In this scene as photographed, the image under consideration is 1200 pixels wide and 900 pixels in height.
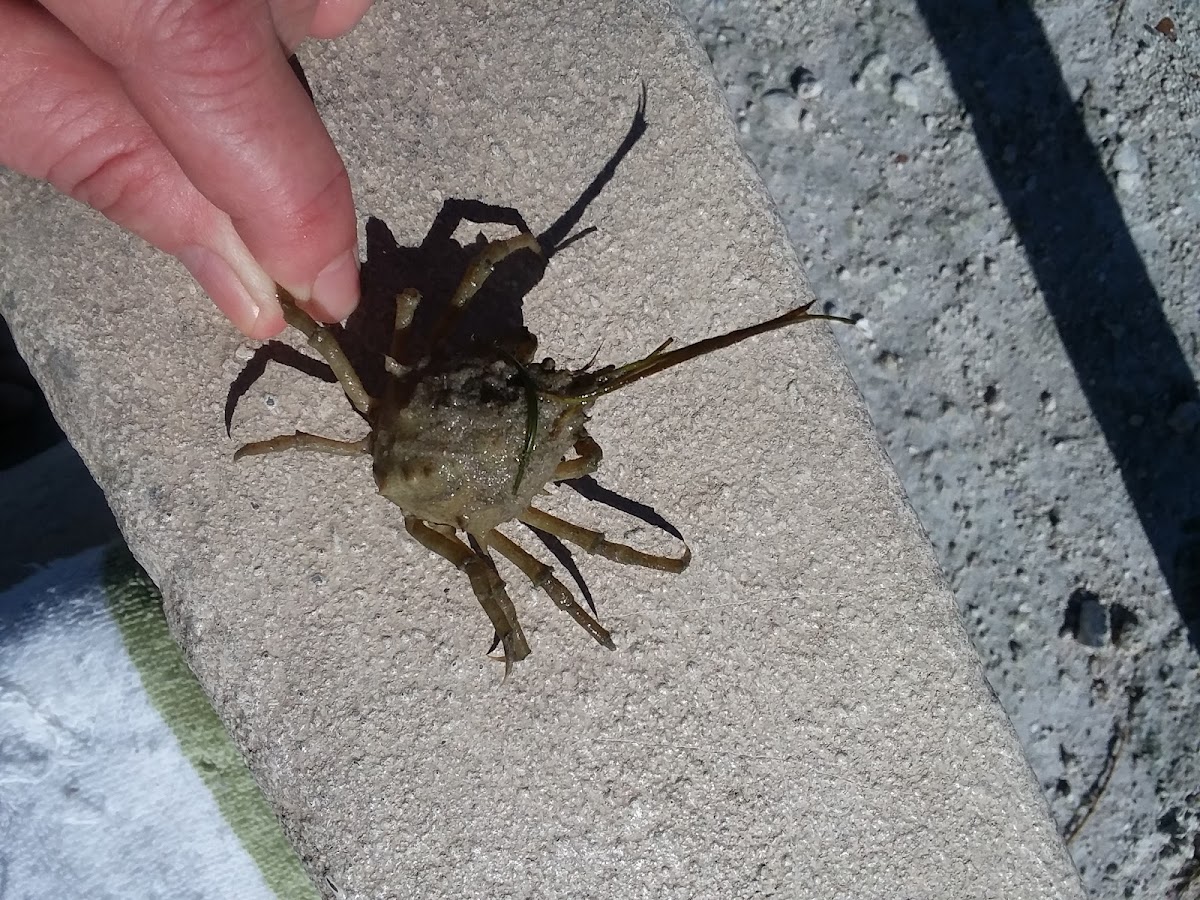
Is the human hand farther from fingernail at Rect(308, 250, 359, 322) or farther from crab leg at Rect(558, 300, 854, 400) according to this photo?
crab leg at Rect(558, 300, 854, 400)

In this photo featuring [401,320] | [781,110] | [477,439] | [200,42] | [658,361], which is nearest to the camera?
[200,42]

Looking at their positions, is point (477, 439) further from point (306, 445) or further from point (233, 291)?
point (233, 291)

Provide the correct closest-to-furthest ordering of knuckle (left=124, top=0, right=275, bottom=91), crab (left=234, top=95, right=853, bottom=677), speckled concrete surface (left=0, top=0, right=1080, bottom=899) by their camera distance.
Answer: knuckle (left=124, top=0, right=275, bottom=91)
crab (left=234, top=95, right=853, bottom=677)
speckled concrete surface (left=0, top=0, right=1080, bottom=899)

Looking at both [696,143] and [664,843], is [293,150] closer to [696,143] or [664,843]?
[696,143]

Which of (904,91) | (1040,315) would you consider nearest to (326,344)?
(904,91)

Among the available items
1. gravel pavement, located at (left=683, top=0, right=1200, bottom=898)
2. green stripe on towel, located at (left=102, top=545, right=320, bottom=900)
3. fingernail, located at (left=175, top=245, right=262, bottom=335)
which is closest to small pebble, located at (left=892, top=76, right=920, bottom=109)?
gravel pavement, located at (left=683, top=0, right=1200, bottom=898)

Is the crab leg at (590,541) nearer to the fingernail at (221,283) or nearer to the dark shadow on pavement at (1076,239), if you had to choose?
the fingernail at (221,283)

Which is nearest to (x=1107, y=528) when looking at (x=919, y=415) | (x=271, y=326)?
(x=919, y=415)

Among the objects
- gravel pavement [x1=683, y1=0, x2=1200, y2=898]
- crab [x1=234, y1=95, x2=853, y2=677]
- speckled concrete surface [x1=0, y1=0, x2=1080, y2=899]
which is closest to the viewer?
crab [x1=234, y1=95, x2=853, y2=677]
